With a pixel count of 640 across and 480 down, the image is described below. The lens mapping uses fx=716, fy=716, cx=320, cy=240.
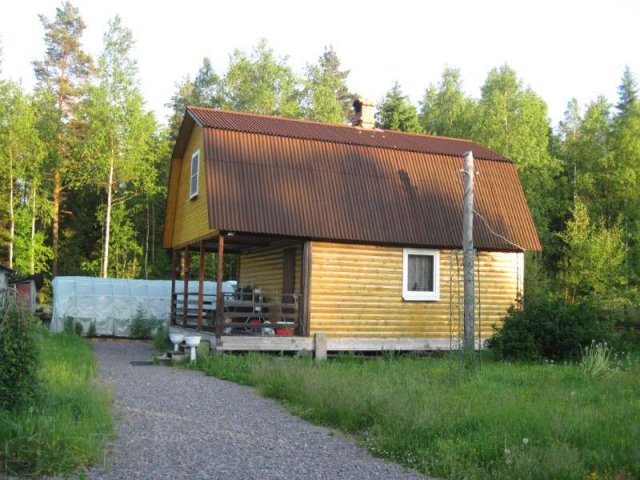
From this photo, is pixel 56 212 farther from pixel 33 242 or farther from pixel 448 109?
pixel 448 109

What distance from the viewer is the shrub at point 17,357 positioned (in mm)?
7402

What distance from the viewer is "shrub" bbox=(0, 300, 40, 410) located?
7.40m

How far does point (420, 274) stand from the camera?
63.9 ft

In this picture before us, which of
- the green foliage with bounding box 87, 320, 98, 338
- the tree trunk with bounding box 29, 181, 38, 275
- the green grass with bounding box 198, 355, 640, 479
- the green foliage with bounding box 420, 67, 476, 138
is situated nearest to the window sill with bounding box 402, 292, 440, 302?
the green grass with bounding box 198, 355, 640, 479

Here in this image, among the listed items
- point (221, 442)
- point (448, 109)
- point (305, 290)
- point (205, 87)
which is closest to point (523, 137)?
point (448, 109)

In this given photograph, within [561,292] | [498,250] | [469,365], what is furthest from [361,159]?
[561,292]

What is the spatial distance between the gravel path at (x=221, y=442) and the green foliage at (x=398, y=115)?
3461 cm

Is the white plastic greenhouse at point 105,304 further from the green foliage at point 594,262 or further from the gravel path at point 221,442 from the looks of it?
the gravel path at point 221,442

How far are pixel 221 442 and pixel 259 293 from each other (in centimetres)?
1191

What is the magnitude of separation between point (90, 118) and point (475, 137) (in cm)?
2154

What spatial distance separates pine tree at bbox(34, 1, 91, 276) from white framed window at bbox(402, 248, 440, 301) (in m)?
27.7

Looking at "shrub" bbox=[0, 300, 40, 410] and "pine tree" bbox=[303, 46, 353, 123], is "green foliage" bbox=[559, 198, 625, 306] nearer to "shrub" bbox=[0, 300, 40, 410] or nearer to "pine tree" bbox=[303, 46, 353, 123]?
"pine tree" bbox=[303, 46, 353, 123]

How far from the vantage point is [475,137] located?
4084 cm

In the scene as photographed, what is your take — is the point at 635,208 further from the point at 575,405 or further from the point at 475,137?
the point at 575,405
